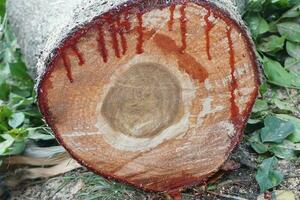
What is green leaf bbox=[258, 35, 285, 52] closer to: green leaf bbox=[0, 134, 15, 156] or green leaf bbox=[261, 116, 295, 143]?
green leaf bbox=[261, 116, 295, 143]

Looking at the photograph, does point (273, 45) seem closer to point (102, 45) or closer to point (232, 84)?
point (232, 84)

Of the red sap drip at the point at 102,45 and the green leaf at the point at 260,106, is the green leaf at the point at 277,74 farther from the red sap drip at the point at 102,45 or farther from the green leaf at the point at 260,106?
the red sap drip at the point at 102,45

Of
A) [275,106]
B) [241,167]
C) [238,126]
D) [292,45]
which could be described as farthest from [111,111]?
[292,45]

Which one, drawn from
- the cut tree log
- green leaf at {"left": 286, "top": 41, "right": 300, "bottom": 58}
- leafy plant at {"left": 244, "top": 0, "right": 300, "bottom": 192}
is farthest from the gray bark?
green leaf at {"left": 286, "top": 41, "right": 300, "bottom": 58}

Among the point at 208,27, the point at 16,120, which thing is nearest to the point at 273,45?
the point at 208,27

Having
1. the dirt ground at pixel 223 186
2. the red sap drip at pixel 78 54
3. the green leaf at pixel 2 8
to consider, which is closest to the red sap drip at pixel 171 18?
the red sap drip at pixel 78 54

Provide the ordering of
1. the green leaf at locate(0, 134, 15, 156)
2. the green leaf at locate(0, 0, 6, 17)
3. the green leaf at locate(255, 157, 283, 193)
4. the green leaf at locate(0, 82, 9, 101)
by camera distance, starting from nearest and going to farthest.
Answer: the green leaf at locate(255, 157, 283, 193)
the green leaf at locate(0, 134, 15, 156)
the green leaf at locate(0, 82, 9, 101)
the green leaf at locate(0, 0, 6, 17)

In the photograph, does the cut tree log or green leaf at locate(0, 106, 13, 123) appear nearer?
the cut tree log

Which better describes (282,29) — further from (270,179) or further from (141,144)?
(141,144)
